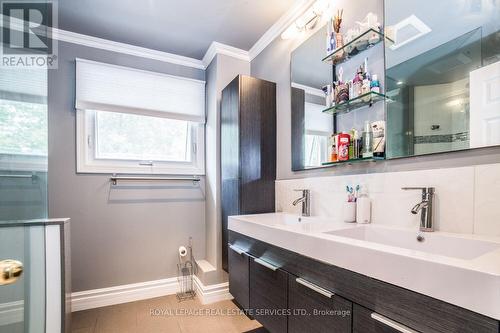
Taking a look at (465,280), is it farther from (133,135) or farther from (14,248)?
(133,135)

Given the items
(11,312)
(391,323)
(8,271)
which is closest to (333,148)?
(391,323)

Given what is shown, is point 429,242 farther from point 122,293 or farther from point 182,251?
point 122,293

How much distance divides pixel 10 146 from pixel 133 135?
5.41 feet

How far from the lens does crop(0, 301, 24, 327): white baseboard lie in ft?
2.62

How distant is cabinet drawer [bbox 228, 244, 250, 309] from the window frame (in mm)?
1221

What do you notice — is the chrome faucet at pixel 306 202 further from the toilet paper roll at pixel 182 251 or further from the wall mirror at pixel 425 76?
the toilet paper roll at pixel 182 251

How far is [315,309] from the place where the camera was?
3.15 feet

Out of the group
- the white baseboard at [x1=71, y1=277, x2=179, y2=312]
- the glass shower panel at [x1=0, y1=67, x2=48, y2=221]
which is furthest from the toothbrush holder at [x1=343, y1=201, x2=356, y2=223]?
the white baseboard at [x1=71, y1=277, x2=179, y2=312]

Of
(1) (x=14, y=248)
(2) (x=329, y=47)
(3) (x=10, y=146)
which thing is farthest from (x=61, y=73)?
(2) (x=329, y=47)

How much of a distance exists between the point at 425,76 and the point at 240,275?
1.47 metres

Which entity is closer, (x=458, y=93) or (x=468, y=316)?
(x=468, y=316)

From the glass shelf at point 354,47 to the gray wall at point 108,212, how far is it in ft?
5.67

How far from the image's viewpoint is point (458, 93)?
3.35 feet

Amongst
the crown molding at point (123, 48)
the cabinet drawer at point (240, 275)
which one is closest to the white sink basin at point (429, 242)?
the cabinet drawer at point (240, 275)
